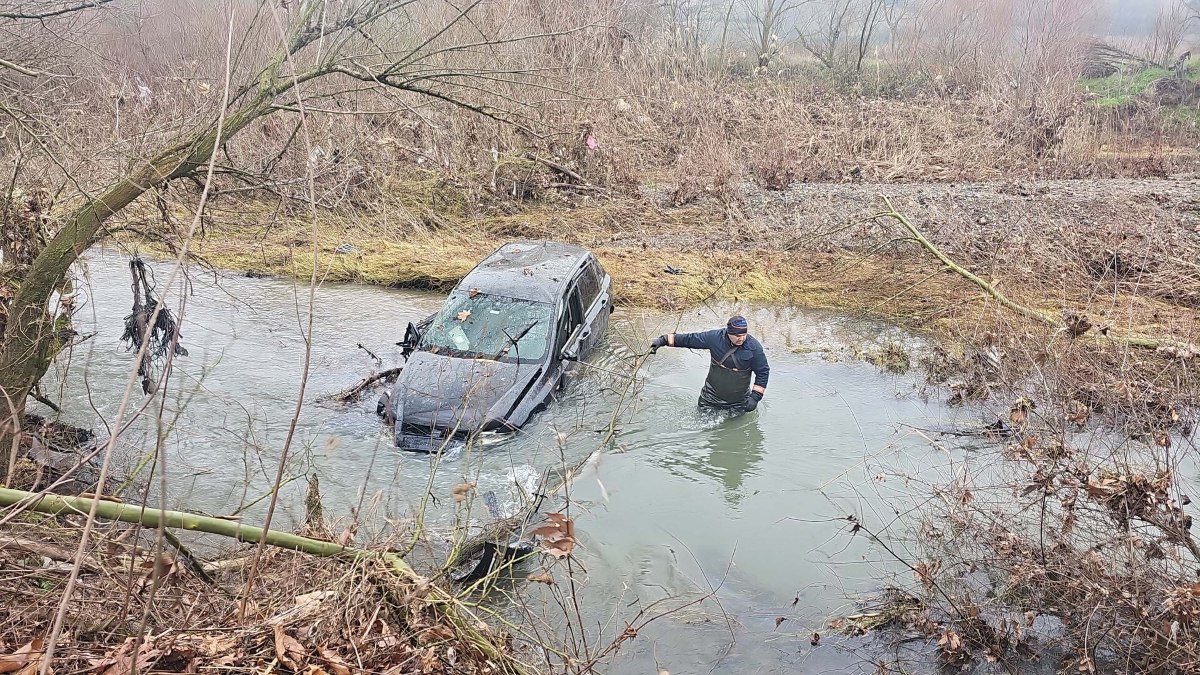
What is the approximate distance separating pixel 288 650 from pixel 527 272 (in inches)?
274

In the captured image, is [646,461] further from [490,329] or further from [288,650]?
[288,650]

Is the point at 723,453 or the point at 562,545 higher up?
the point at 562,545

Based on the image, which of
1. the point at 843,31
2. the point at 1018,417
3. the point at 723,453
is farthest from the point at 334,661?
the point at 843,31

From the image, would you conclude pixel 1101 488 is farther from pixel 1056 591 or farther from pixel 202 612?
pixel 202 612

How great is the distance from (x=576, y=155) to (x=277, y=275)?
6.71m

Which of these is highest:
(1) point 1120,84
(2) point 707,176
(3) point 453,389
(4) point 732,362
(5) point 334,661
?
(1) point 1120,84

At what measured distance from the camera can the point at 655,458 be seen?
29.8 ft

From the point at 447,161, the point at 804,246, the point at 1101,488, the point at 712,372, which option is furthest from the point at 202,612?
the point at 447,161

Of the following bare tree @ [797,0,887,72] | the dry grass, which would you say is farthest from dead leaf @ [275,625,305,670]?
bare tree @ [797,0,887,72]

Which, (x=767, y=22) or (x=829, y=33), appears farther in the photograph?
(x=829, y=33)

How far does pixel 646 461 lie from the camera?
9016mm

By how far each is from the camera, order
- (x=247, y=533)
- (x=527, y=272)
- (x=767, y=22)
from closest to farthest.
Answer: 1. (x=247, y=533)
2. (x=527, y=272)
3. (x=767, y=22)

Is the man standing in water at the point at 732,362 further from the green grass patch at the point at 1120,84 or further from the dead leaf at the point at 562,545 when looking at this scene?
the green grass patch at the point at 1120,84

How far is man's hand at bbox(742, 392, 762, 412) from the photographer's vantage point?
9.27m
